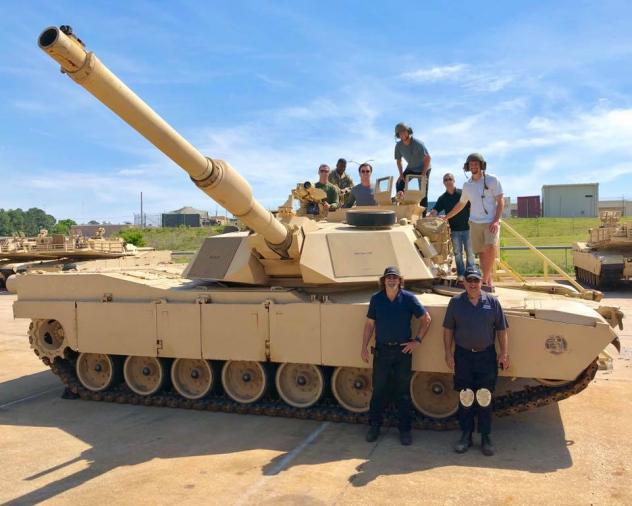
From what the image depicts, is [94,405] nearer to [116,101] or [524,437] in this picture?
[116,101]

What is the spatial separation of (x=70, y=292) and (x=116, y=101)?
4.56 meters

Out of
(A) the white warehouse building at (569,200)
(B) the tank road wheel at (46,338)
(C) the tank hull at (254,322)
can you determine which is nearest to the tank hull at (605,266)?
(C) the tank hull at (254,322)

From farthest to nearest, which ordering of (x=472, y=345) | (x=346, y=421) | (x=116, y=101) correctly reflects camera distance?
(x=346, y=421) → (x=472, y=345) → (x=116, y=101)

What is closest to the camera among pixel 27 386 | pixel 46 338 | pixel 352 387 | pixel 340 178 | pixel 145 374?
pixel 352 387

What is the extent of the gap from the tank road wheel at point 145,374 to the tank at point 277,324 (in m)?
0.02

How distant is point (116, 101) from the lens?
571 cm

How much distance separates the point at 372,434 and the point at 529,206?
66.8 m

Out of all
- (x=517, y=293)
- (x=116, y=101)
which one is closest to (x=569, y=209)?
(x=517, y=293)

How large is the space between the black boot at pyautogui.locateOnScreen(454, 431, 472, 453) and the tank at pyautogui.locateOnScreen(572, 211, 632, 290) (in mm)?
17326

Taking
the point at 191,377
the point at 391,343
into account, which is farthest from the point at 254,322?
the point at 391,343

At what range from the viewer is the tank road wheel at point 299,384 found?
26.9 feet

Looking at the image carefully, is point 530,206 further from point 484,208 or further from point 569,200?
point 484,208

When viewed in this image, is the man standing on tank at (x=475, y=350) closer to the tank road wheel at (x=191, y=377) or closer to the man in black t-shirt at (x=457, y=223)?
the man in black t-shirt at (x=457, y=223)

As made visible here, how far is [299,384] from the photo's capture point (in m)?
8.35
